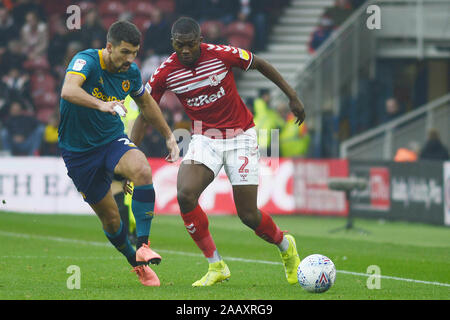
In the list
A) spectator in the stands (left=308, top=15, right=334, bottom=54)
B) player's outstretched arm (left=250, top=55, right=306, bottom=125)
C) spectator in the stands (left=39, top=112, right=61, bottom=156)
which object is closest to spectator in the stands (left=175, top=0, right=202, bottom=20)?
spectator in the stands (left=308, top=15, right=334, bottom=54)

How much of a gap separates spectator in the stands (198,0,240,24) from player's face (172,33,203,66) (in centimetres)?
1473

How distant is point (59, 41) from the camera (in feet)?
70.5

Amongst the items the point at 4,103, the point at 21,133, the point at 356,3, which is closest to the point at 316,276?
the point at 21,133

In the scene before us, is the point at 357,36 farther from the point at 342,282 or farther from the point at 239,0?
the point at 342,282

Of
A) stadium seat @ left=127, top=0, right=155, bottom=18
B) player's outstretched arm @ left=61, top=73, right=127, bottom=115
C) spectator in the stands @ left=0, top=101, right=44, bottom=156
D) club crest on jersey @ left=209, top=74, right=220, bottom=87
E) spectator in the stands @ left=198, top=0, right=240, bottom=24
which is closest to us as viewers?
player's outstretched arm @ left=61, top=73, right=127, bottom=115

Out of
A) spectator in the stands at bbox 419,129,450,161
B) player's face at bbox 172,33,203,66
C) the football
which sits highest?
player's face at bbox 172,33,203,66

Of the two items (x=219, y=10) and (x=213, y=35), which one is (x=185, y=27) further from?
(x=219, y=10)

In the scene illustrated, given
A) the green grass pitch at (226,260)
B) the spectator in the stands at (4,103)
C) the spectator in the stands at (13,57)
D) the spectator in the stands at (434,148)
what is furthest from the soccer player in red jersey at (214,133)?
the spectator in the stands at (13,57)

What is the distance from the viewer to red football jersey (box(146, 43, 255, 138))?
840 cm

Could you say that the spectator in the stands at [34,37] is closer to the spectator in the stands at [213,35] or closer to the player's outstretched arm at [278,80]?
the spectator in the stands at [213,35]

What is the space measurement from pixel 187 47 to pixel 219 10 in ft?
50.3

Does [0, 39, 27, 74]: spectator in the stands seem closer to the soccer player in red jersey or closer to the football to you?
the soccer player in red jersey
